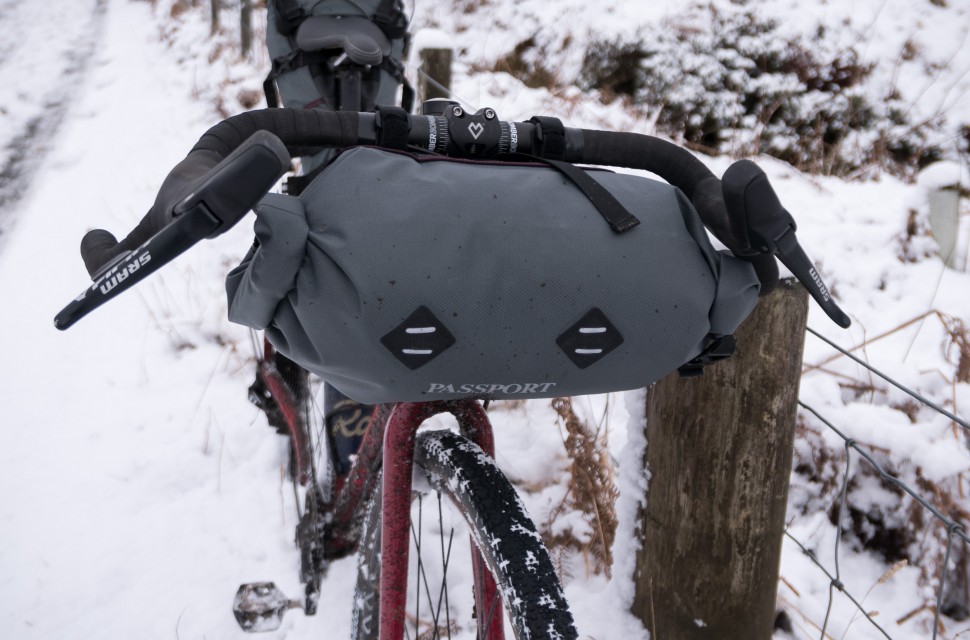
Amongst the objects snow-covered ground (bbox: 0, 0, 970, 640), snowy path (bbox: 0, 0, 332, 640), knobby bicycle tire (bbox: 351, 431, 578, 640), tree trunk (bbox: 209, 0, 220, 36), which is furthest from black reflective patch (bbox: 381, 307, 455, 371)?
tree trunk (bbox: 209, 0, 220, 36)

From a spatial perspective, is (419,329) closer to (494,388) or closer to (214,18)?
(494,388)

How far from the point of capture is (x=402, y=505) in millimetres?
1254

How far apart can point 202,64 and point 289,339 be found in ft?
30.3

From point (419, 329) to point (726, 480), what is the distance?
3.29 feet

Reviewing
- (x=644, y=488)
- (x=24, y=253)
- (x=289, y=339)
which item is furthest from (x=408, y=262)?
(x=24, y=253)

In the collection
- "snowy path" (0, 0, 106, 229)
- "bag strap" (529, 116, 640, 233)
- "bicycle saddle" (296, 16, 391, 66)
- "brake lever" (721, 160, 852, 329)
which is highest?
"brake lever" (721, 160, 852, 329)

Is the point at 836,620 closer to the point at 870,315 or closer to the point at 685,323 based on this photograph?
the point at 685,323

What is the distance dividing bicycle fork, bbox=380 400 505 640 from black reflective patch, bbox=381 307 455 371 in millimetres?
410

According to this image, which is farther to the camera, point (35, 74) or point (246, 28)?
point (246, 28)

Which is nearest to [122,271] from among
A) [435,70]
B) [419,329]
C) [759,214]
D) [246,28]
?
[419,329]

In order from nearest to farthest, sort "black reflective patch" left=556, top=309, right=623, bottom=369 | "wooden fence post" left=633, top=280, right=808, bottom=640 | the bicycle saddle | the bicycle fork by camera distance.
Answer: "black reflective patch" left=556, top=309, right=623, bottom=369 → the bicycle fork → "wooden fence post" left=633, top=280, right=808, bottom=640 → the bicycle saddle

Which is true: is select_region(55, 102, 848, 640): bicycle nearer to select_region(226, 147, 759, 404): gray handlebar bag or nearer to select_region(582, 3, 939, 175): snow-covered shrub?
select_region(226, 147, 759, 404): gray handlebar bag

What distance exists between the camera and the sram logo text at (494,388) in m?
0.91

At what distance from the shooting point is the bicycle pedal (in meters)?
1.92
